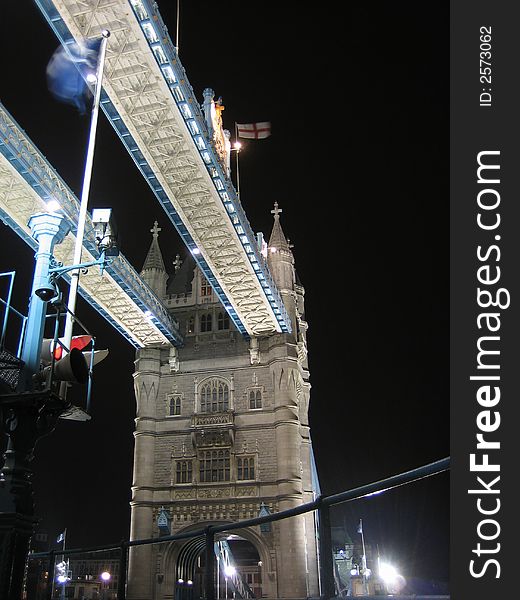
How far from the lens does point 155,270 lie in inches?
1577

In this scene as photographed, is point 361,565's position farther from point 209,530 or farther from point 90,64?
point 209,530

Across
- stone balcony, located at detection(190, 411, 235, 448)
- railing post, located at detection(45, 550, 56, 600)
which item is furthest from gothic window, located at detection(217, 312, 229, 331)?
railing post, located at detection(45, 550, 56, 600)

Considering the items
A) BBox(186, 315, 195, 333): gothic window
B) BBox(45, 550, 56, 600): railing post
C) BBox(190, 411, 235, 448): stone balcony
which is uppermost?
BBox(186, 315, 195, 333): gothic window

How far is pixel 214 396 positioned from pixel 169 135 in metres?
18.1

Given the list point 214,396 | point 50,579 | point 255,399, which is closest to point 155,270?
point 214,396

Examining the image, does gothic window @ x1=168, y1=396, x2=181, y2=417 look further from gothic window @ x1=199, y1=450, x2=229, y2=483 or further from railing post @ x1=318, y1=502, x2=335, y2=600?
railing post @ x1=318, y1=502, x2=335, y2=600

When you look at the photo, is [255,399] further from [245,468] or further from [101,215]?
[101,215]

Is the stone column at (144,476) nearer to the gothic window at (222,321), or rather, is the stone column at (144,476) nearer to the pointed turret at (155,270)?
the gothic window at (222,321)

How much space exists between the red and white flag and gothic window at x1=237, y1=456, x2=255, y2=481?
1813 cm

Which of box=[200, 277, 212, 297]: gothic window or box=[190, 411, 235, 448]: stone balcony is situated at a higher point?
box=[200, 277, 212, 297]: gothic window

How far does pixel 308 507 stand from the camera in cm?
400

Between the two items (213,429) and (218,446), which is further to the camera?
(213,429)

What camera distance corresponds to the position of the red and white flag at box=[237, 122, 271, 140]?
29578 mm

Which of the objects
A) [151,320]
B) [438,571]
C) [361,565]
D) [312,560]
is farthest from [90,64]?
[438,571]
